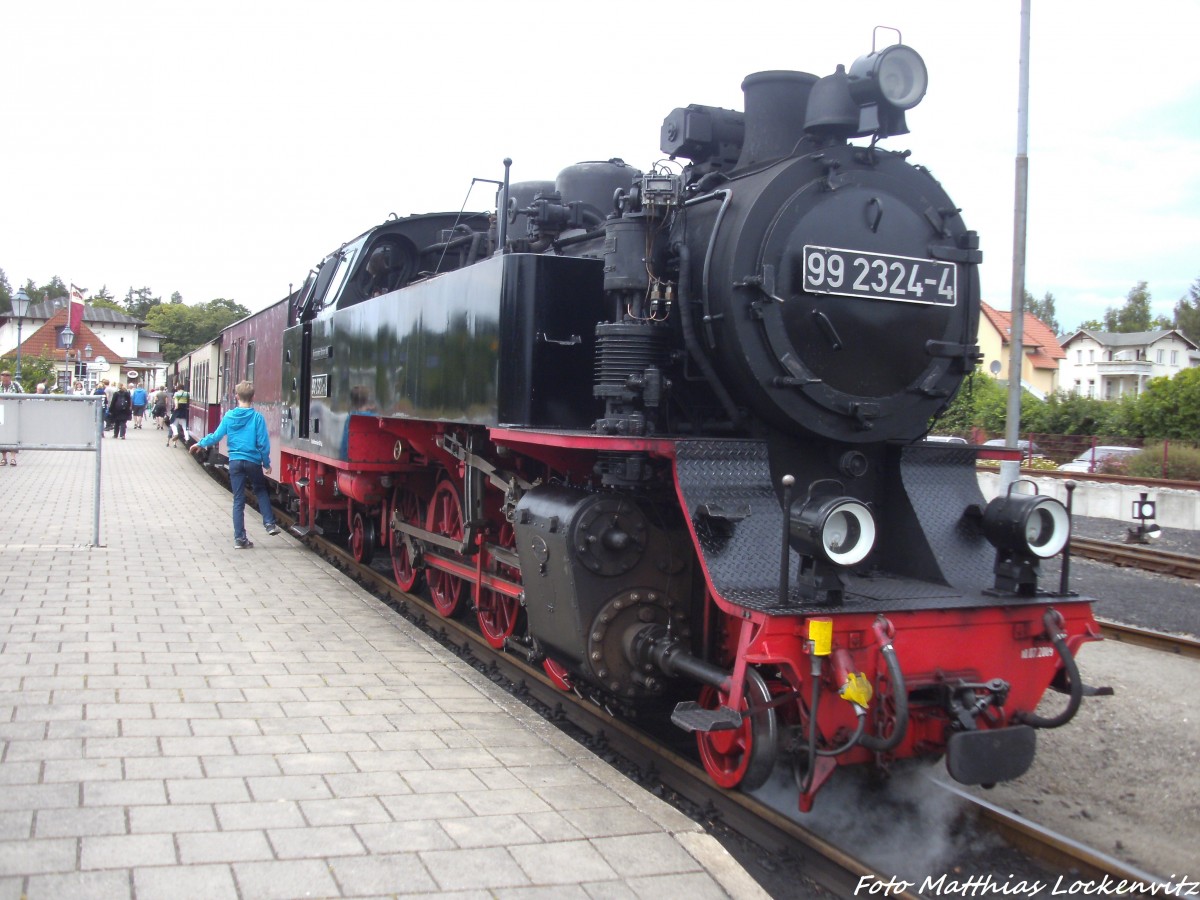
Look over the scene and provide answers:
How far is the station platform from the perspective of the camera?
3152mm

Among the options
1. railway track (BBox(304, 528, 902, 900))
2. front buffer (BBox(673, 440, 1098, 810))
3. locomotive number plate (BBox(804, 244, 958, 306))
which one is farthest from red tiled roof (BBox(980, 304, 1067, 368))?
front buffer (BBox(673, 440, 1098, 810))

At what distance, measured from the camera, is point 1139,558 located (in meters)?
11.1

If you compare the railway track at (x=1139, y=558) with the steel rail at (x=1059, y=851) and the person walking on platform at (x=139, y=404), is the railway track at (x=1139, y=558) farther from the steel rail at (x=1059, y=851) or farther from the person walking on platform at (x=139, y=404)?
the person walking on platform at (x=139, y=404)

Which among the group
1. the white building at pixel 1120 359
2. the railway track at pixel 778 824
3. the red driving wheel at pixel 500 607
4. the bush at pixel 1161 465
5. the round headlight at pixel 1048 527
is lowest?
the railway track at pixel 778 824

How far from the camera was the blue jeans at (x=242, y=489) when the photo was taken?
9.90 metres

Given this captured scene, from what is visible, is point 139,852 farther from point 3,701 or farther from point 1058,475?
point 1058,475

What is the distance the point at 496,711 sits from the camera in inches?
201

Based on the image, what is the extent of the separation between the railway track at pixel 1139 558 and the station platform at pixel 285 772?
7.38 metres

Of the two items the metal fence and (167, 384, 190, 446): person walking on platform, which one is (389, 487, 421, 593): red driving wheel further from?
(167, 384, 190, 446): person walking on platform

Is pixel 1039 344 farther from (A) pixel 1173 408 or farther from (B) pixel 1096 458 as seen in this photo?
(B) pixel 1096 458

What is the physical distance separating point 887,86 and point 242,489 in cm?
760

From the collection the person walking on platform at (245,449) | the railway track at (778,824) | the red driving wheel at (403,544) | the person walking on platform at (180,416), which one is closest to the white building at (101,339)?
the person walking on platform at (180,416)

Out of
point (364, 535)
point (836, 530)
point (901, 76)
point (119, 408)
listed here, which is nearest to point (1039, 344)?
point (119, 408)

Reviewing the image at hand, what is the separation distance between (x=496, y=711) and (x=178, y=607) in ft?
10.0
